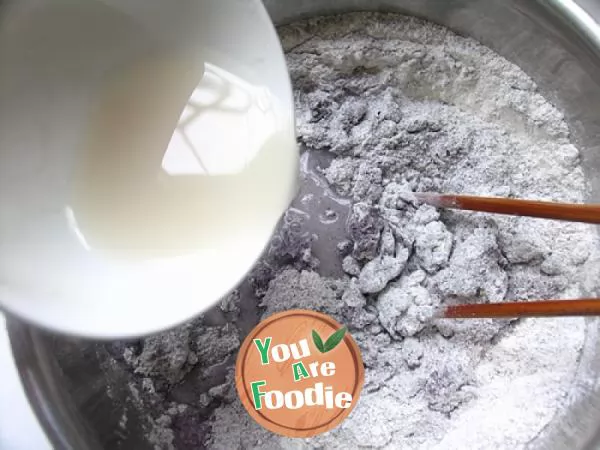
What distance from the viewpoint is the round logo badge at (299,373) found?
861 mm

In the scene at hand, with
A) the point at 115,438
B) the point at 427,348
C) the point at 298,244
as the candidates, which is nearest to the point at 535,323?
the point at 427,348

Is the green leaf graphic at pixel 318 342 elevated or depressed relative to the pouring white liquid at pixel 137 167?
depressed

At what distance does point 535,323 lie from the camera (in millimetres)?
859

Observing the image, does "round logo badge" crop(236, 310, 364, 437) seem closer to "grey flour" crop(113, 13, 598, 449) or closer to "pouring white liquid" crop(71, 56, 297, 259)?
"grey flour" crop(113, 13, 598, 449)

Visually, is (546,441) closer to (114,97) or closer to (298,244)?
(298,244)

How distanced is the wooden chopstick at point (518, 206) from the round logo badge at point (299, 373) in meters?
0.20

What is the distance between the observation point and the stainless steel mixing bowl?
0.76 m

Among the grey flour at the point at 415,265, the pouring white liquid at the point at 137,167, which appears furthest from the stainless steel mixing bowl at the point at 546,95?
the pouring white liquid at the point at 137,167

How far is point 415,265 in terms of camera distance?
87 centimetres

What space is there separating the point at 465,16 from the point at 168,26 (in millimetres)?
380

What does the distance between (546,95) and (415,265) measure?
27 centimetres

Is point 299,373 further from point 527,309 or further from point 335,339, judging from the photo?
point 527,309

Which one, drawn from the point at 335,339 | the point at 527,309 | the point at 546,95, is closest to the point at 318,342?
the point at 335,339

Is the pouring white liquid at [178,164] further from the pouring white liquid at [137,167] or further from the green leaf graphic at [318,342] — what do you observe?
the green leaf graphic at [318,342]
